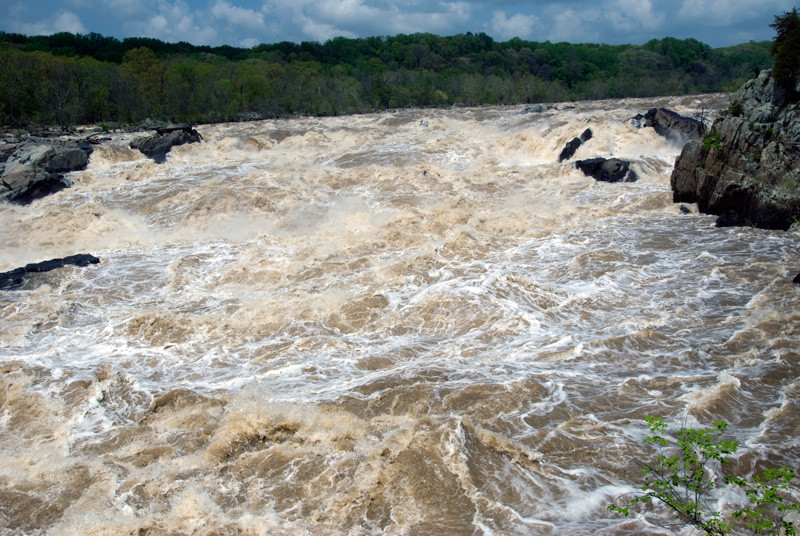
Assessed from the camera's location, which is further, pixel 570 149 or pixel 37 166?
pixel 570 149

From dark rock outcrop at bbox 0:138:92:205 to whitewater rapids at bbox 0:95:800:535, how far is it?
4.24 feet

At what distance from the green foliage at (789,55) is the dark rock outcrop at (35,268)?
20217mm

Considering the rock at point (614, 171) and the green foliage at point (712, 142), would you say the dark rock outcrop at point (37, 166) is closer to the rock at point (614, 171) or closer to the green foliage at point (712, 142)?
the rock at point (614, 171)

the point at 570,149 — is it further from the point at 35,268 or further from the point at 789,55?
the point at 35,268

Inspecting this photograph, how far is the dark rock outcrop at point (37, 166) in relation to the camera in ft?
68.8

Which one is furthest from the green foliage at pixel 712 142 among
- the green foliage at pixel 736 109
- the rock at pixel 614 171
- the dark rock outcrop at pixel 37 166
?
the dark rock outcrop at pixel 37 166

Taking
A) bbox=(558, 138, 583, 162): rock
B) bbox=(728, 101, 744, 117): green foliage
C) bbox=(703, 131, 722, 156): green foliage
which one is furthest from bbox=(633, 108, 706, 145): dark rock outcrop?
bbox=(703, 131, 722, 156): green foliage

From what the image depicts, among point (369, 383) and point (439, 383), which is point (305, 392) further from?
point (439, 383)

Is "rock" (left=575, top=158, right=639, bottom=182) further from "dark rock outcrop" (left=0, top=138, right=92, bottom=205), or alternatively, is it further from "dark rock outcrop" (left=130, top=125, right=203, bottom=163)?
"dark rock outcrop" (left=0, top=138, right=92, bottom=205)

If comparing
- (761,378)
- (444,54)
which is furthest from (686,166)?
(444,54)

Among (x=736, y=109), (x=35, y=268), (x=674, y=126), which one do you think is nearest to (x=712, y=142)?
(x=736, y=109)

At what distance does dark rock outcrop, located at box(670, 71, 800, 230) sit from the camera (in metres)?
15.6

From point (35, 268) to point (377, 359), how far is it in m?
9.78

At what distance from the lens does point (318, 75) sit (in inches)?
2621
